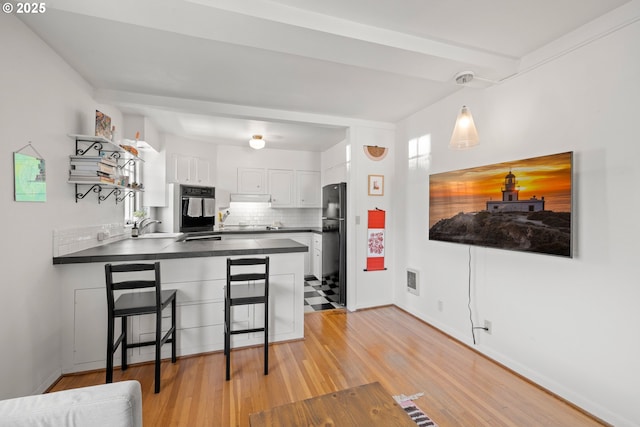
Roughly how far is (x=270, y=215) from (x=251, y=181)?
2.87 ft

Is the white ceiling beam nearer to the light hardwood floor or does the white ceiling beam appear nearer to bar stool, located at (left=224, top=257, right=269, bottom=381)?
bar stool, located at (left=224, top=257, right=269, bottom=381)

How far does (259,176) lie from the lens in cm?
565

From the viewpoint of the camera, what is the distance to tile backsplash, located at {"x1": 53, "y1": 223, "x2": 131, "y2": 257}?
2.22 m

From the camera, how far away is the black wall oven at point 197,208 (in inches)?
180

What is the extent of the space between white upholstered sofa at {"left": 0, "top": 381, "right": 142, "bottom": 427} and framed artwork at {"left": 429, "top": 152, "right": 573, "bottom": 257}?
2.62 m

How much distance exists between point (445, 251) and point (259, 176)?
389 centimetres

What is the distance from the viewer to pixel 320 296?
4.44 meters

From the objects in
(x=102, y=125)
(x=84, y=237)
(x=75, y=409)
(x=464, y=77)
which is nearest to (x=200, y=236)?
(x=84, y=237)

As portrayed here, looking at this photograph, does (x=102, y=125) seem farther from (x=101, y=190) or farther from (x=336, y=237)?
(x=336, y=237)

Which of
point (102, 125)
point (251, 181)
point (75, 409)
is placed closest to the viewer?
point (75, 409)

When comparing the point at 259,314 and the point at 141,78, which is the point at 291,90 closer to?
the point at 141,78

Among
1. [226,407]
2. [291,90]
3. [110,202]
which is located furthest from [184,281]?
[291,90]

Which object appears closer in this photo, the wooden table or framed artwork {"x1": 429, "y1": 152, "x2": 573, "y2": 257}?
the wooden table

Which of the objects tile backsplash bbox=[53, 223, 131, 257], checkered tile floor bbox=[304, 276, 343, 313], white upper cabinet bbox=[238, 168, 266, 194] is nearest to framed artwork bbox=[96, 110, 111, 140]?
tile backsplash bbox=[53, 223, 131, 257]
